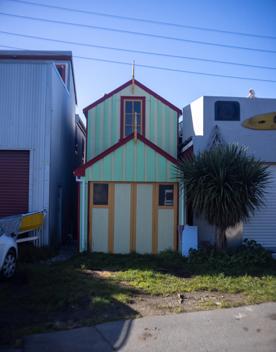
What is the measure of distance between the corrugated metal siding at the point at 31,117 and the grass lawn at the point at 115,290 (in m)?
2.64

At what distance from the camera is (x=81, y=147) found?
68.7 ft

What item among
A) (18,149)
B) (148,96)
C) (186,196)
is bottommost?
(186,196)

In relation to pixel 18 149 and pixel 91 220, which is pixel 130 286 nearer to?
pixel 91 220

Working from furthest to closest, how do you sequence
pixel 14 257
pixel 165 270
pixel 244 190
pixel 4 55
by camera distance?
pixel 4 55, pixel 244 190, pixel 165 270, pixel 14 257

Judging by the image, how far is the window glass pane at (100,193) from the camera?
11.5 meters

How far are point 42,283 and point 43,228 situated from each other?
3.97 meters

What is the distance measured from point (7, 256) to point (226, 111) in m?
7.82

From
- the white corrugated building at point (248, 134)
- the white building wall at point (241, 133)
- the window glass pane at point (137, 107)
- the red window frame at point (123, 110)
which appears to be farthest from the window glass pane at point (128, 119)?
the white building wall at point (241, 133)

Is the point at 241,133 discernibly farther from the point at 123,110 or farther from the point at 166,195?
the point at 123,110

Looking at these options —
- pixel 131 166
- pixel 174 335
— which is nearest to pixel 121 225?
pixel 131 166

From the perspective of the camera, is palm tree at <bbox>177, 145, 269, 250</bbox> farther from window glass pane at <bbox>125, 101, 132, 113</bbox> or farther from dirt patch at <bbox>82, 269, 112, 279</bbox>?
window glass pane at <bbox>125, 101, 132, 113</bbox>

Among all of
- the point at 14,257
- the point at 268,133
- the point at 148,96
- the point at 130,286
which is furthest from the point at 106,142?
the point at 130,286

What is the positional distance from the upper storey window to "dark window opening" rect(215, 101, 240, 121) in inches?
123

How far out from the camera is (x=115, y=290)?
7.29m
